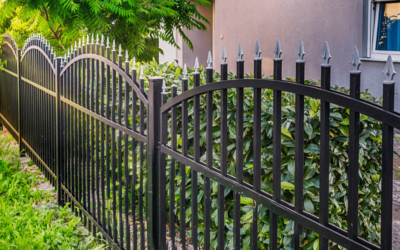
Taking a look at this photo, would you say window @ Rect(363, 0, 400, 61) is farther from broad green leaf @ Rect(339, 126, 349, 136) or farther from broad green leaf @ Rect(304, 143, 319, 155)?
broad green leaf @ Rect(304, 143, 319, 155)

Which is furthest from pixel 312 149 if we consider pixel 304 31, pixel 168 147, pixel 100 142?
pixel 304 31

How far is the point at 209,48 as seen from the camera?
13.5m

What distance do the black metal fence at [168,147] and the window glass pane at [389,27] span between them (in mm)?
5189

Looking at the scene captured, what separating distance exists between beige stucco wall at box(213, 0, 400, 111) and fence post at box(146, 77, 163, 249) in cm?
539

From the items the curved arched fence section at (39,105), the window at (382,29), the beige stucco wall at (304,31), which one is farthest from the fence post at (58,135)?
the window at (382,29)

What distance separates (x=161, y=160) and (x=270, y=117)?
0.76 metres

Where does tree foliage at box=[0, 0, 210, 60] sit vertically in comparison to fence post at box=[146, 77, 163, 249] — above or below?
above

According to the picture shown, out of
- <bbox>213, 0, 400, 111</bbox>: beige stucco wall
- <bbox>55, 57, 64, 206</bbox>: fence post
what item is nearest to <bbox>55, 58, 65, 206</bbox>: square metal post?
<bbox>55, 57, 64, 206</bbox>: fence post

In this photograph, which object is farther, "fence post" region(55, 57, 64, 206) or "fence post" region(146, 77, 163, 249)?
"fence post" region(55, 57, 64, 206)

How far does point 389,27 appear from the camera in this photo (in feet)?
23.8

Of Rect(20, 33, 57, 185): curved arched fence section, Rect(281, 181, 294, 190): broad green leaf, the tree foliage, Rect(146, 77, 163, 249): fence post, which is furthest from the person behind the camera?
the tree foliage

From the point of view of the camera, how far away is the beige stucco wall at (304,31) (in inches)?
290

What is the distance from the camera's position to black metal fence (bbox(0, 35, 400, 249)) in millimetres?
1471

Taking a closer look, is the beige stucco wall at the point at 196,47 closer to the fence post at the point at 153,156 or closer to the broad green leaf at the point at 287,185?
the fence post at the point at 153,156
